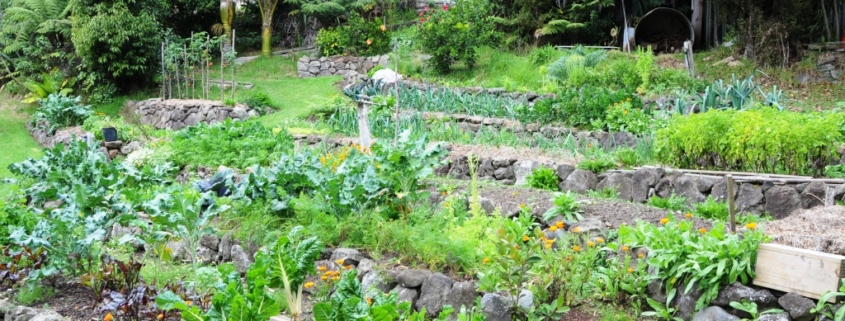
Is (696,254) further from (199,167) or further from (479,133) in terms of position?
(199,167)

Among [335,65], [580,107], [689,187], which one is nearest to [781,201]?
[689,187]

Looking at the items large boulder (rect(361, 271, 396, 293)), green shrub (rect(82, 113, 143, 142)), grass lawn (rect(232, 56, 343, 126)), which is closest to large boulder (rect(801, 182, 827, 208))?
large boulder (rect(361, 271, 396, 293))

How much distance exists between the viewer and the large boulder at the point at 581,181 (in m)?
9.02

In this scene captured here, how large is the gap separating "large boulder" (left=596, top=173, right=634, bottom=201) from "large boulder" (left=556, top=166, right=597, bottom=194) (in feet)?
0.56

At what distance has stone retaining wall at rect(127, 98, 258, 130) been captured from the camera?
17.8 meters

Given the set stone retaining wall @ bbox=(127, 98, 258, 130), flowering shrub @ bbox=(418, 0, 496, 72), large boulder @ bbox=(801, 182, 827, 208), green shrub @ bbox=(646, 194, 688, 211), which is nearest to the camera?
large boulder @ bbox=(801, 182, 827, 208)

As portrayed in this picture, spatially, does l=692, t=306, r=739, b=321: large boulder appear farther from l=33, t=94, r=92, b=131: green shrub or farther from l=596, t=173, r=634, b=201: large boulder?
l=33, t=94, r=92, b=131: green shrub

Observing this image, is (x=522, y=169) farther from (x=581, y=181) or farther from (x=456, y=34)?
(x=456, y=34)

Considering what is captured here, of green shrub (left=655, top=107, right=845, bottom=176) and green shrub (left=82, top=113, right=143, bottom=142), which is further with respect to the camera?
green shrub (left=82, top=113, right=143, bottom=142)

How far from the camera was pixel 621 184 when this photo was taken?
8.80 metres

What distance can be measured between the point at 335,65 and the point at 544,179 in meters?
13.5

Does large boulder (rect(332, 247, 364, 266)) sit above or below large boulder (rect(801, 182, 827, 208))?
below

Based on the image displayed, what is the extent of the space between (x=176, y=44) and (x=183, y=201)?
15.0 meters

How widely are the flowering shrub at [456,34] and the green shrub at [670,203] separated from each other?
1035 cm
